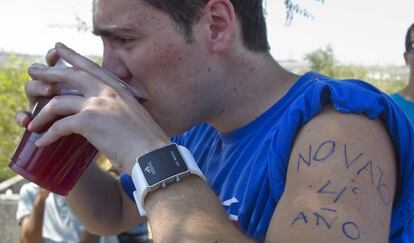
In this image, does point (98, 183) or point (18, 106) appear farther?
point (18, 106)

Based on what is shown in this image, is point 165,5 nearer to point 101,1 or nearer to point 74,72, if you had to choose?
point 101,1

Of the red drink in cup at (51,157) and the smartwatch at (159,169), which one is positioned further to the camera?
the red drink in cup at (51,157)

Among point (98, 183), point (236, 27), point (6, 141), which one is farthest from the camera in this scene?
point (6, 141)

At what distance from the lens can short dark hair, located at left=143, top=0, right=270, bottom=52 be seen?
69.1 inches

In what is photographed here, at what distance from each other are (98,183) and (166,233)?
3.02 feet

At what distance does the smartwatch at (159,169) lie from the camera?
150cm

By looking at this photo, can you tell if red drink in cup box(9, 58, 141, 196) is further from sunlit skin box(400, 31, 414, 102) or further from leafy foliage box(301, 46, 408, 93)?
leafy foliage box(301, 46, 408, 93)

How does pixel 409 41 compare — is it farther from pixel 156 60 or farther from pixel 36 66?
pixel 36 66

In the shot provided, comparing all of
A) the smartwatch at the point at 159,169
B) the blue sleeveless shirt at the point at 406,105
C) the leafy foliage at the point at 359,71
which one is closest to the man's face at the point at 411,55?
the blue sleeveless shirt at the point at 406,105

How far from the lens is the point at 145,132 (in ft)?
5.12

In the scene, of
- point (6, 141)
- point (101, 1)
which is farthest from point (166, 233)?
point (6, 141)

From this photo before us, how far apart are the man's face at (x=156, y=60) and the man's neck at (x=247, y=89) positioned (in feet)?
0.25

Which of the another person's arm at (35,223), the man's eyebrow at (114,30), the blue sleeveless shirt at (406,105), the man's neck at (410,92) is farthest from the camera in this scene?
the man's neck at (410,92)

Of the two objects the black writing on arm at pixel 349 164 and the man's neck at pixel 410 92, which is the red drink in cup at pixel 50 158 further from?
the man's neck at pixel 410 92
